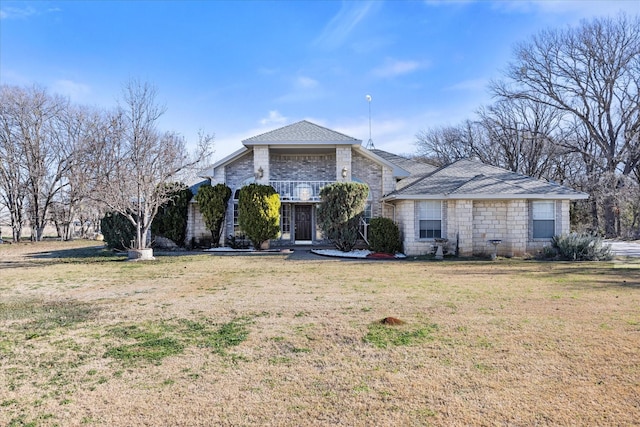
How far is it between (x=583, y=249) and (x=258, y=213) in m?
12.6

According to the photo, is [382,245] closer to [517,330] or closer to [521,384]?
[517,330]

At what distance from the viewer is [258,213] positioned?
16.9 meters

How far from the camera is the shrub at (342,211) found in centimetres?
1580

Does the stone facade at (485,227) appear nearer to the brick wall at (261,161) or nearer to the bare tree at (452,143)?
the brick wall at (261,161)

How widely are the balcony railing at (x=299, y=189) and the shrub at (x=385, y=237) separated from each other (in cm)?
435

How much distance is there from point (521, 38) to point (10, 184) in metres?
37.8

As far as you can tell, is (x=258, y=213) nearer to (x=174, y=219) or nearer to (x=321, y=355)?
(x=174, y=219)

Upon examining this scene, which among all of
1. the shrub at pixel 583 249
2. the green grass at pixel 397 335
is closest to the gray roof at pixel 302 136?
the shrub at pixel 583 249

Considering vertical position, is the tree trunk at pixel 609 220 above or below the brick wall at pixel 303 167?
below

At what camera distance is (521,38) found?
87.7ft

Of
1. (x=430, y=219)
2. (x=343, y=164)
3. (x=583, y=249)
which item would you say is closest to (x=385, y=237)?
(x=430, y=219)

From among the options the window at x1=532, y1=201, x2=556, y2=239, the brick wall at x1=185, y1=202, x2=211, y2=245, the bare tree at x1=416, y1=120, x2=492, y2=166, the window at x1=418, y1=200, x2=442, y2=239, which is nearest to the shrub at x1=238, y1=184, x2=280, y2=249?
the brick wall at x1=185, y1=202, x2=211, y2=245

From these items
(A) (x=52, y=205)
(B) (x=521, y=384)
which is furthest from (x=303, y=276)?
(A) (x=52, y=205)

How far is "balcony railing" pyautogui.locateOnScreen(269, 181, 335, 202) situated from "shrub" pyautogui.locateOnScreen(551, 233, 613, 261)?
10276 mm
